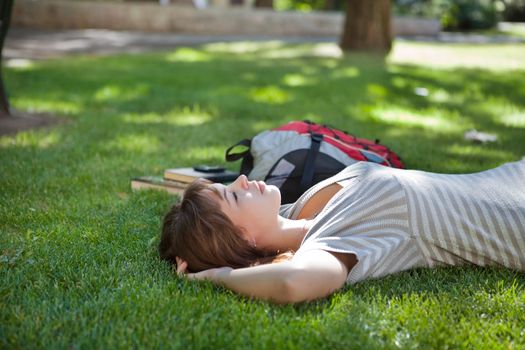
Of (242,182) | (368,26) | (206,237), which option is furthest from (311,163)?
(368,26)

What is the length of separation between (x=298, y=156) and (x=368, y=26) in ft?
29.9

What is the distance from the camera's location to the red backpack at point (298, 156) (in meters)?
3.73

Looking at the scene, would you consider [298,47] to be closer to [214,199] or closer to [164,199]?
[164,199]

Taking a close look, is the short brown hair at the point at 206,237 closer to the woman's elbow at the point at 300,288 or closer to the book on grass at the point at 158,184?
the woman's elbow at the point at 300,288

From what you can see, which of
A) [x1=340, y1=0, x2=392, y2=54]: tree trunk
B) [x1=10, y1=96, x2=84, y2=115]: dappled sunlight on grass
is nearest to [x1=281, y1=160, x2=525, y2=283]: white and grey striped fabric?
[x1=10, y1=96, x2=84, y2=115]: dappled sunlight on grass

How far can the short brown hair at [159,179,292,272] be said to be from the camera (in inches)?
104

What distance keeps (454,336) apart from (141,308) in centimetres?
99

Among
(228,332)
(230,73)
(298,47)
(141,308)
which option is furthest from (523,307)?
(298,47)

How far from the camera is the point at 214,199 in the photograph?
2701mm

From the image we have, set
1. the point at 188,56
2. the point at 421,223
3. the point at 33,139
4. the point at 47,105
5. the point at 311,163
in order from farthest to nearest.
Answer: the point at 188,56 < the point at 47,105 < the point at 33,139 < the point at 311,163 < the point at 421,223

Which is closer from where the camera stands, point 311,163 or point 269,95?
point 311,163

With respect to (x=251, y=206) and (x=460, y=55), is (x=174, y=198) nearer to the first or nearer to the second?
(x=251, y=206)

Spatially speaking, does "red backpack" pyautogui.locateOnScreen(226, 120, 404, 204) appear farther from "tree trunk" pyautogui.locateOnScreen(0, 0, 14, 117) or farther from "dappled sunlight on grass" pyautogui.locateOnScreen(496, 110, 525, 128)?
"dappled sunlight on grass" pyautogui.locateOnScreen(496, 110, 525, 128)

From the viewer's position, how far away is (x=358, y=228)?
8.85 feet
